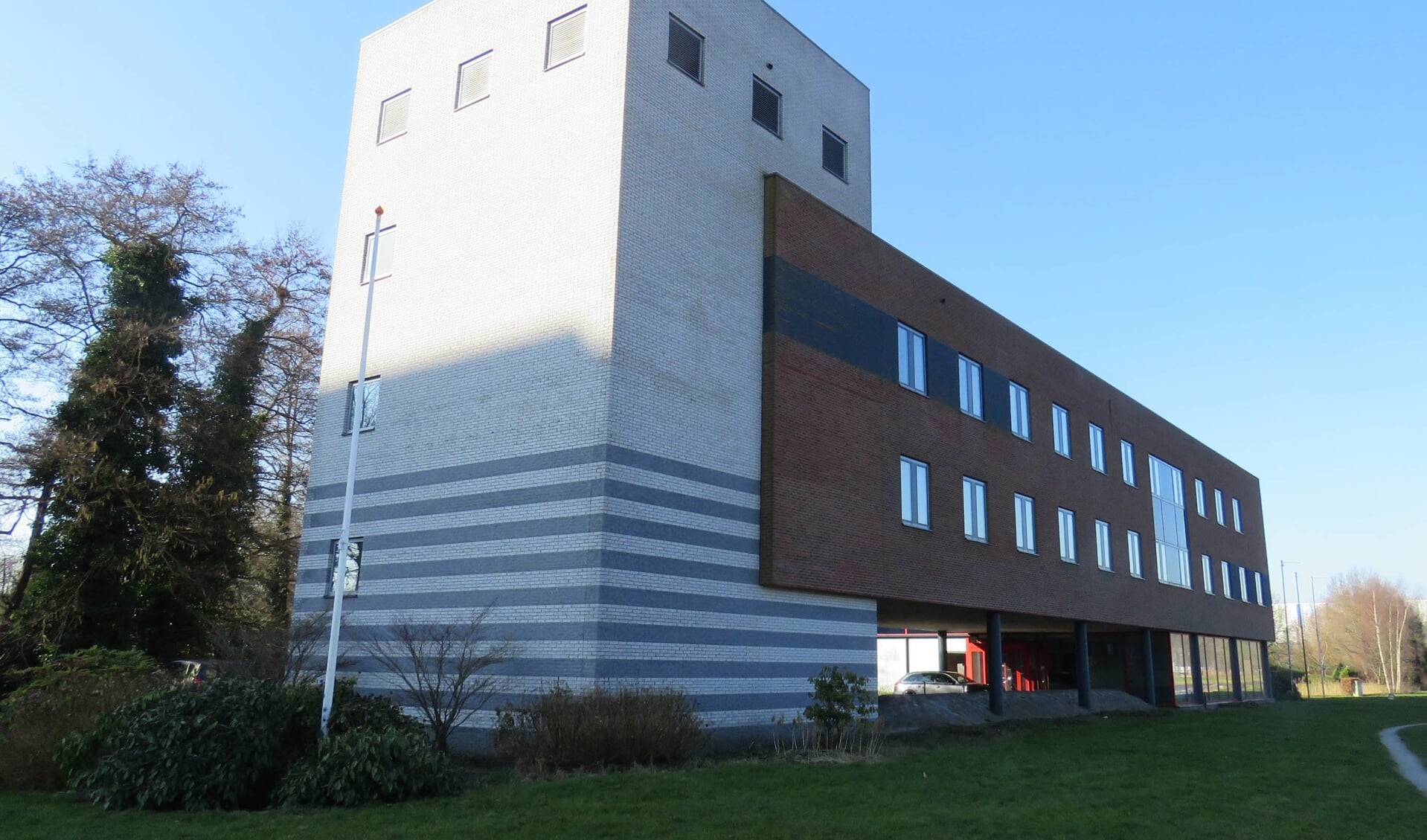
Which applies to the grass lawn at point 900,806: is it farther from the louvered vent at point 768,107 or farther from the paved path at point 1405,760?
the louvered vent at point 768,107

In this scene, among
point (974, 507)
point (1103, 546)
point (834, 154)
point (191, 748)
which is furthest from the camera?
point (1103, 546)

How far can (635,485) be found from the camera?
744 inches

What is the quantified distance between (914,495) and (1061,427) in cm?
1183

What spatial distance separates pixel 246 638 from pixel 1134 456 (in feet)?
113

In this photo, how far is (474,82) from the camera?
23.5 m

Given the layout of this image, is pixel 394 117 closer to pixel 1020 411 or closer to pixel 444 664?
pixel 444 664

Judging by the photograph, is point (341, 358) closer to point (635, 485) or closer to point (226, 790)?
point (635, 485)

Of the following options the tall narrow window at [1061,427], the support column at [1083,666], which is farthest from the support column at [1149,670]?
the tall narrow window at [1061,427]

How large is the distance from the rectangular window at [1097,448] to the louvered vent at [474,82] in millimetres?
24874

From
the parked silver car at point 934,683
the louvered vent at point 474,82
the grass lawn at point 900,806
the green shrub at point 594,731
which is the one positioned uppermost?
the louvered vent at point 474,82

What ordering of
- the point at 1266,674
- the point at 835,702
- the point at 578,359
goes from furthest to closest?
the point at 1266,674, the point at 835,702, the point at 578,359

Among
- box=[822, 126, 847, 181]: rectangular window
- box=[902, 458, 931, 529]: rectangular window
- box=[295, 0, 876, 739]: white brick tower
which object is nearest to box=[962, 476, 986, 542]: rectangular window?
box=[902, 458, 931, 529]: rectangular window

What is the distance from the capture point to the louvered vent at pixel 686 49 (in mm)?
22078

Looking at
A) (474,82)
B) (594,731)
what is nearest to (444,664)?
(594,731)
